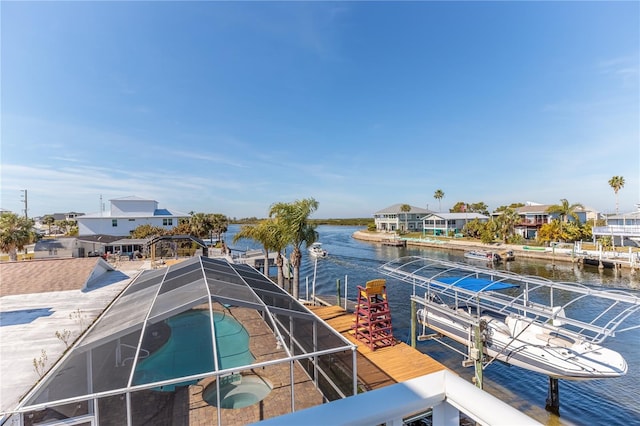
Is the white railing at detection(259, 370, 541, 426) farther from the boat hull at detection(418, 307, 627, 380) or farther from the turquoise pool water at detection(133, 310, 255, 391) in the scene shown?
the boat hull at detection(418, 307, 627, 380)

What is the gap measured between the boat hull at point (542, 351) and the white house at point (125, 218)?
1728 inches

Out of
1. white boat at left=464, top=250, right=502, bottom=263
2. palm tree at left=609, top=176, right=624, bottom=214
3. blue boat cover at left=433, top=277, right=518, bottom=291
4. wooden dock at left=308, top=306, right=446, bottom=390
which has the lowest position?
white boat at left=464, top=250, right=502, bottom=263

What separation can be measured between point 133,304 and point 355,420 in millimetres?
9804

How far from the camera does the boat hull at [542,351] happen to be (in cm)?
991

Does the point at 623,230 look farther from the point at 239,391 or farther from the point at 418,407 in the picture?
the point at 418,407

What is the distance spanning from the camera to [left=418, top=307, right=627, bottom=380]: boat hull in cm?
991

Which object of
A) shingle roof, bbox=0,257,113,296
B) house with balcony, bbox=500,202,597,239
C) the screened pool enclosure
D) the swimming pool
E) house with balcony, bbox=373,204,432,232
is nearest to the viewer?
the screened pool enclosure

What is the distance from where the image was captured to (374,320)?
12.0 m

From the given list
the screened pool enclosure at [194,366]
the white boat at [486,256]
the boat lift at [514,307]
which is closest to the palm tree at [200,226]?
the white boat at [486,256]

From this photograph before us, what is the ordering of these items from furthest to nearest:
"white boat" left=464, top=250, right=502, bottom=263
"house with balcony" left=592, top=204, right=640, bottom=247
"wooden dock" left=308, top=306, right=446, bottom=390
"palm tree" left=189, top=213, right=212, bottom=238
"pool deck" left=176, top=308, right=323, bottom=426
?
"palm tree" left=189, top=213, right=212, bottom=238
"white boat" left=464, top=250, right=502, bottom=263
"house with balcony" left=592, top=204, right=640, bottom=247
"wooden dock" left=308, top=306, right=446, bottom=390
"pool deck" left=176, top=308, right=323, bottom=426

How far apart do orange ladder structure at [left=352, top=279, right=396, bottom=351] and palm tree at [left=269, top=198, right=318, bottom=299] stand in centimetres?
550

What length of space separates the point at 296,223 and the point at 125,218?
3838 cm

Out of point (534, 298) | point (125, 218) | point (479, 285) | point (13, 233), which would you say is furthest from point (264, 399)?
point (125, 218)

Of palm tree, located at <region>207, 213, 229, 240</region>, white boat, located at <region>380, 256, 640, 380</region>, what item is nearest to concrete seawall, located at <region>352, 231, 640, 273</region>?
white boat, located at <region>380, 256, 640, 380</region>
